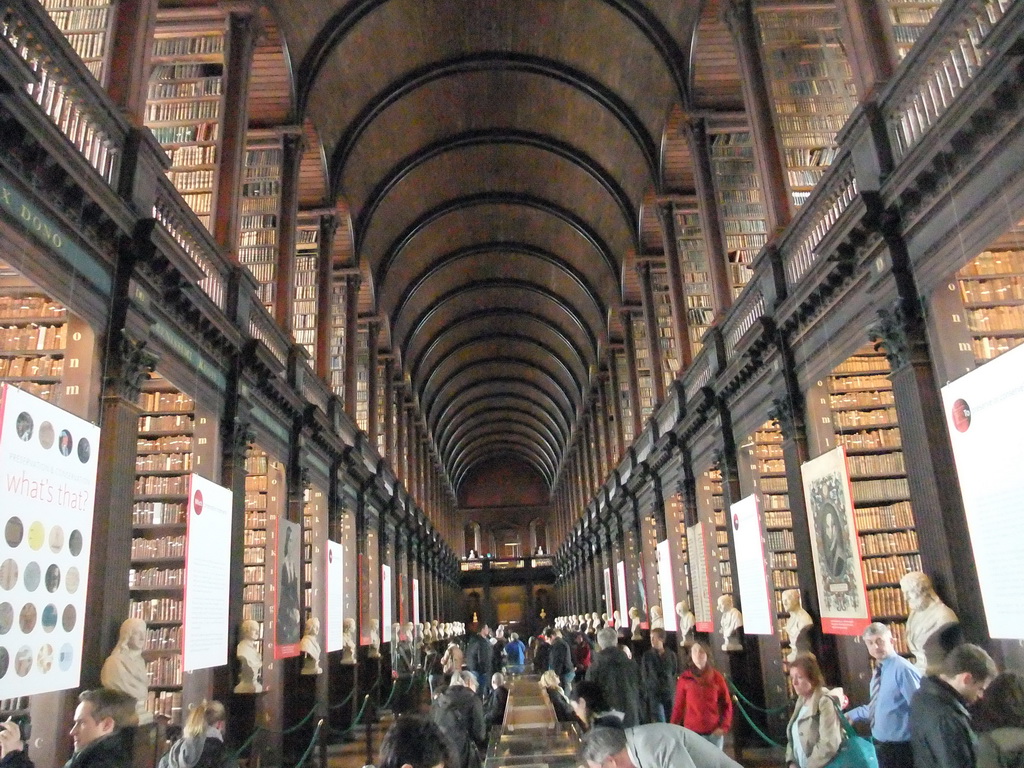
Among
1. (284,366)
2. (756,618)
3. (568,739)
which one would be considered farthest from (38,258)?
(756,618)

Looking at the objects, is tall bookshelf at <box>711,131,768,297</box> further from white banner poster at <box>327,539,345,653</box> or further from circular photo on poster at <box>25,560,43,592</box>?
circular photo on poster at <box>25,560,43,592</box>

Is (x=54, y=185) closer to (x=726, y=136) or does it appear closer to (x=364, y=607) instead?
(x=726, y=136)

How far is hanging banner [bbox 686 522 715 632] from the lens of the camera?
421 inches

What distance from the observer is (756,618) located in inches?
338

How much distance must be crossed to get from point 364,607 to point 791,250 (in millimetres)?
10137

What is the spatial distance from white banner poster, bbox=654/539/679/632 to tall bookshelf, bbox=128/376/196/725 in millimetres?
7514

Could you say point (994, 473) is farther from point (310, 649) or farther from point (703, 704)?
point (310, 649)

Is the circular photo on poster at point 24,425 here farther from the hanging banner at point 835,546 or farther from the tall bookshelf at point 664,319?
the tall bookshelf at point 664,319

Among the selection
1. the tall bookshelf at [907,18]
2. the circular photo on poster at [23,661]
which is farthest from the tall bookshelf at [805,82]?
the circular photo on poster at [23,661]

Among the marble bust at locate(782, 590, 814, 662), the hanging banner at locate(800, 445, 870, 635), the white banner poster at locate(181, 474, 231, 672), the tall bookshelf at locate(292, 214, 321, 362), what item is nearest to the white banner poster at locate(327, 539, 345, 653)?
the tall bookshelf at locate(292, 214, 321, 362)

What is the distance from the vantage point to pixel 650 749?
7.97 feet

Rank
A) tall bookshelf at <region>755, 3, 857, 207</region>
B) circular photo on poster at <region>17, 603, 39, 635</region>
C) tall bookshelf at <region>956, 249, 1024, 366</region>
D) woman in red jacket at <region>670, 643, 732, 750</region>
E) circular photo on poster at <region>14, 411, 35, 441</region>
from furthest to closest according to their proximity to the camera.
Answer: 1. tall bookshelf at <region>755, 3, 857, 207</region>
2. tall bookshelf at <region>956, 249, 1024, 366</region>
3. woman in red jacket at <region>670, 643, 732, 750</region>
4. circular photo on poster at <region>17, 603, 39, 635</region>
5. circular photo on poster at <region>14, 411, 35, 441</region>

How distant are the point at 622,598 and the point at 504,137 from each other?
10.4 m

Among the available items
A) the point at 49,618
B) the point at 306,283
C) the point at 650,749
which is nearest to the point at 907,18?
the point at 650,749
